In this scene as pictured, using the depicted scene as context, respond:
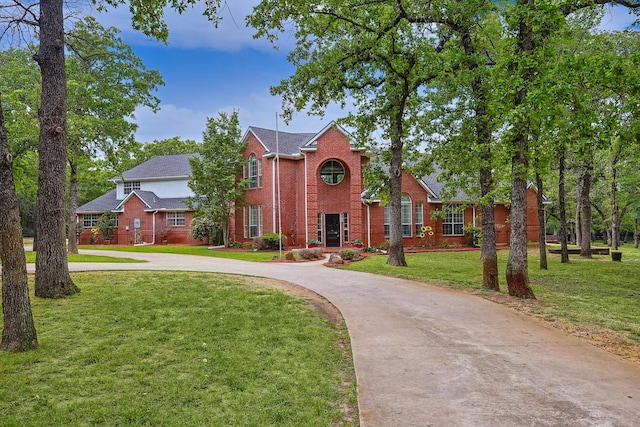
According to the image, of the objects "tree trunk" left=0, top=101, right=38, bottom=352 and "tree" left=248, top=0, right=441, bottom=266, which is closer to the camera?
"tree trunk" left=0, top=101, right=38, bottom=352

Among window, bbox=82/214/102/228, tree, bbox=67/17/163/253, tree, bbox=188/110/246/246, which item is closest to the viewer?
tree, bbox=67/17/163/253

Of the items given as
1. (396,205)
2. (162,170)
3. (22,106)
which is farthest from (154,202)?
(396,205)

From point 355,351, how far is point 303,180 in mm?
21152

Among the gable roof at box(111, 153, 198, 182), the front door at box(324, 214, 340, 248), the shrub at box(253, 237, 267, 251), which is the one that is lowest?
the shrub at box(253, 237, 267, 251)

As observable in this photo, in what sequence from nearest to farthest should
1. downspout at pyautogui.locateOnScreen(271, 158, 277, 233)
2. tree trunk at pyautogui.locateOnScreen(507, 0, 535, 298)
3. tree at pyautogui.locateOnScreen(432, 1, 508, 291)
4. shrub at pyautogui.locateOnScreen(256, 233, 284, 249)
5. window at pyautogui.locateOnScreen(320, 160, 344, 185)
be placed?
tree trunk at pyautogui.locateOnScreen(507, 0, 535, 298) → tree at pyautogui.locateOnScreen(432, 1, 508, 291) → shrub at pyautogui.locateOnScreen(256, 233, 284, 249) → downspout at pyautogui.locateOnScreen(271, 158, 277, 233) → window at pyautogui.locateOnScreen(320, 160, 344, 185)

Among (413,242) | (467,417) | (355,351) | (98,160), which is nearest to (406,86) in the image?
(355,351)

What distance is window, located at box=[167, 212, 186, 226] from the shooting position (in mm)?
33153

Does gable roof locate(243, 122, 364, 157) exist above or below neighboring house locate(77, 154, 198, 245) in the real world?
above

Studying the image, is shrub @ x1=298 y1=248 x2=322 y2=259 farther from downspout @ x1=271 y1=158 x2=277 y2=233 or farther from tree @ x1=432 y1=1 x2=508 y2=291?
tree @ x1=432 y1=1 x2=508 y2=291

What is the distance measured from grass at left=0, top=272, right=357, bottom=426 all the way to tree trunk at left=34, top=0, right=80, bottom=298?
0.88m

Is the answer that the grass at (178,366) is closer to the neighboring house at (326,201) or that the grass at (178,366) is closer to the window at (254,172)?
the neighboring house at (326,201)

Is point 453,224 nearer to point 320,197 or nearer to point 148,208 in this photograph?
point 320,197

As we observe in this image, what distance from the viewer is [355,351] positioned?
5.61 meters

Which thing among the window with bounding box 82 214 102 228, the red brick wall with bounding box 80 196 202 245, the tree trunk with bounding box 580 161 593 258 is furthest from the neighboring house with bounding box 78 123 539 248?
the window with bounding box 82 214 102 228
